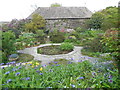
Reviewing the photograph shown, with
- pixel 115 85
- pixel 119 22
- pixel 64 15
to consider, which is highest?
pixel 64 15

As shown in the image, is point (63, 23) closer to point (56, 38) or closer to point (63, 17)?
point (63, 17)

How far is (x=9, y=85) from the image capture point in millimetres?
2615

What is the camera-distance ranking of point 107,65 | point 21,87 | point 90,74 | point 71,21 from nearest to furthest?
1. point 21,87
2. point 90,74
3. point 107,65
4. point 71,21

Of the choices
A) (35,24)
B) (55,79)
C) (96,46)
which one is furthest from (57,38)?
(55,79)

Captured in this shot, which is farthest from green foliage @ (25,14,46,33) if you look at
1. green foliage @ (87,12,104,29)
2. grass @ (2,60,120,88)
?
grass @ (2,60,120,88)

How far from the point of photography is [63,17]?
18.2 meters

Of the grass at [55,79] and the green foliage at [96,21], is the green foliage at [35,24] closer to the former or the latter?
the green foliage at [96,21]

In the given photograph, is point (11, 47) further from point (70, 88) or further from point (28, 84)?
point (70, 88)

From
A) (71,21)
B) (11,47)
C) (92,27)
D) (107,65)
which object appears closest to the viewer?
(107,65)

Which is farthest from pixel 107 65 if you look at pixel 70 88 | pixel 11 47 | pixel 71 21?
pixel 71 21

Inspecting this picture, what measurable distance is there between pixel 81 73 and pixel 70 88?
0.85 meters

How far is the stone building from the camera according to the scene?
18.0 meters

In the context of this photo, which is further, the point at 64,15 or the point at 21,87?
the point at 64,15

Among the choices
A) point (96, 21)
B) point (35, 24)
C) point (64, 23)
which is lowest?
point (35, 24)
